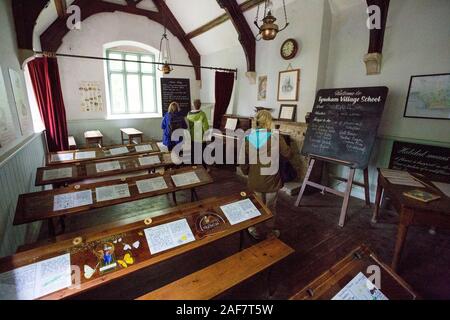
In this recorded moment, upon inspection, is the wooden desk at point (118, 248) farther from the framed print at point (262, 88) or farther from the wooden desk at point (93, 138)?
the wooden desk at point (93, 138)

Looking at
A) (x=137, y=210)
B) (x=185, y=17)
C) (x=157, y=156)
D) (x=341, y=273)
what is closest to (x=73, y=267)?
(x=341, y=273)

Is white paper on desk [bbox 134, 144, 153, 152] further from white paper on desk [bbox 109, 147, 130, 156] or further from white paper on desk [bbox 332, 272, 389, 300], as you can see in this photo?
white paper on desk [bbox 332, 272, 389, 300]

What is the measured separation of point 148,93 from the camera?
7.05 meters

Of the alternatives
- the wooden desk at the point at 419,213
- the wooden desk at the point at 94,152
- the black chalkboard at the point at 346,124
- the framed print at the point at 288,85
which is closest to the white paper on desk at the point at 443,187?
the wooden desk at the point at 419,213

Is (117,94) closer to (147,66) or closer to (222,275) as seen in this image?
(147,66)

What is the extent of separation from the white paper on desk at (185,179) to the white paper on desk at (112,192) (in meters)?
0.51

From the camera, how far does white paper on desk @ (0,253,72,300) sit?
1028 mm

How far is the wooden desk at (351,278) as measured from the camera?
109 cm

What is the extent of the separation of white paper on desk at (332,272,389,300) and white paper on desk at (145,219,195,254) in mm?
912

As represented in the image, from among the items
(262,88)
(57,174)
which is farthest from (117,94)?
(57,174)

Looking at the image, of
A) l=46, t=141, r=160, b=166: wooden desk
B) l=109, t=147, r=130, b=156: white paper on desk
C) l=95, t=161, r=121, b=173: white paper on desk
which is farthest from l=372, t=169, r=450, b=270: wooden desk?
l=109, t=147, r=130, b=156: white paper on desk

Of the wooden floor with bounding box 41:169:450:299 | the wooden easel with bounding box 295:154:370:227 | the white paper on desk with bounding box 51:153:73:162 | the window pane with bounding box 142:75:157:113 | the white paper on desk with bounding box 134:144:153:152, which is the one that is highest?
the window pane with bounding box 142:75:157:113

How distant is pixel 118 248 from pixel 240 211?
90 cm
